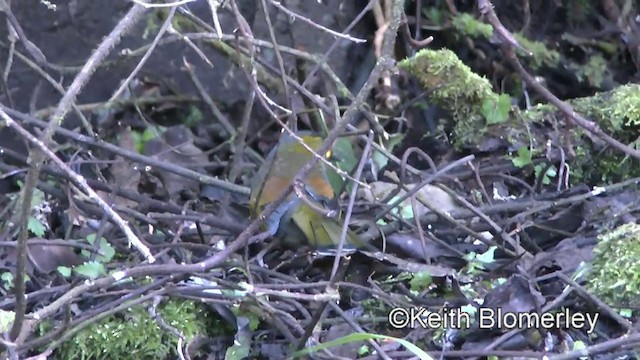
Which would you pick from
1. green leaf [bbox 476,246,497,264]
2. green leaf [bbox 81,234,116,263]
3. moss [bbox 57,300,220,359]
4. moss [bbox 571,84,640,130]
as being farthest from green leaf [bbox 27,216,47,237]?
moss [bbox 571,84,640,130]

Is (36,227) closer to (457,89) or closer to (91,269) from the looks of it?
(91,269)

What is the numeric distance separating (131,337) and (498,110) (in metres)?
1.52

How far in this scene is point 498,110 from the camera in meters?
3.06

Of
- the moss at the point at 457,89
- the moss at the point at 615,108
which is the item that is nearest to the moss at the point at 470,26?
the moss at the point at 457,89

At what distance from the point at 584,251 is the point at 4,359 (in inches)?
51.7

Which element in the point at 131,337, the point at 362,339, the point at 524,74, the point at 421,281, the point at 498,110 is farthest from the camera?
the point at 498,110

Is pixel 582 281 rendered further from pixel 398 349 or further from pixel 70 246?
pixel 70 246

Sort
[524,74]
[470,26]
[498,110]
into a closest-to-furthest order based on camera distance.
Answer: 1. [524,74]
2. [498,110]
3. [470,26]

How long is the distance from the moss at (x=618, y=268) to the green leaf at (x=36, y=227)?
1341mm

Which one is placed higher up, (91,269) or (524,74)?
(524,74)

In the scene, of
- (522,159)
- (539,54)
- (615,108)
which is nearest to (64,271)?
(522,159)

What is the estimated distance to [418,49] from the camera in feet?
11.3

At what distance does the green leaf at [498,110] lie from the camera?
3055mm

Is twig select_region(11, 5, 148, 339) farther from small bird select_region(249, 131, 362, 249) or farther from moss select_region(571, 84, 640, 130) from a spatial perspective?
moss select_region(571, 84, 640, 130)
